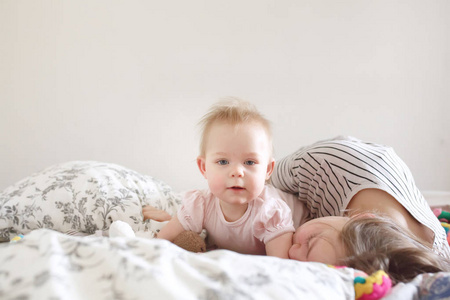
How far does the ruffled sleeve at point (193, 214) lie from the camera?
108 centimetres

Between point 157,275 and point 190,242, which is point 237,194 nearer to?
point 190,242

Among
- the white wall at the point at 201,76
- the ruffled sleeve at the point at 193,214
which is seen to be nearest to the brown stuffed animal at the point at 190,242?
the ruffled sleeve at the point at 193,214

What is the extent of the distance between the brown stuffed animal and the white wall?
3.51ft

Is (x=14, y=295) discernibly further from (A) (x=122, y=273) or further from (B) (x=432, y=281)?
(B) (x=432, y=281)

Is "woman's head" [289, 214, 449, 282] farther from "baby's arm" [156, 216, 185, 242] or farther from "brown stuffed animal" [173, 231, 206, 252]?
"baby's arm" [156, 216, 185, 242]

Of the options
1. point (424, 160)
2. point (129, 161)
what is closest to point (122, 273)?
point (129, 161)

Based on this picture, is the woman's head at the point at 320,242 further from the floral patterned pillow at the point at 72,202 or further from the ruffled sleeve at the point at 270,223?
the floral patterned pillow at the point at 72,202

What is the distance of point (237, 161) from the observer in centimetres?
92

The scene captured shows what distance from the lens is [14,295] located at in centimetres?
39

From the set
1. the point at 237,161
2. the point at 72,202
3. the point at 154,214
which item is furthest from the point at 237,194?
the point at 72,202

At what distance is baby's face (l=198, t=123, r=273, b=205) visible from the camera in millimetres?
916

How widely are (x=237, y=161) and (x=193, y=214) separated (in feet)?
0.83

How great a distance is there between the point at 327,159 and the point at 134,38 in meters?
1.27

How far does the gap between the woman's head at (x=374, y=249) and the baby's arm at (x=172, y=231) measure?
403mm
